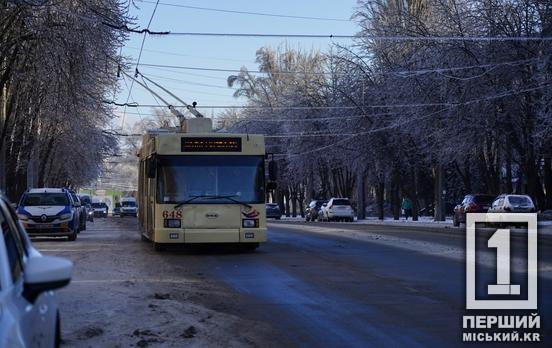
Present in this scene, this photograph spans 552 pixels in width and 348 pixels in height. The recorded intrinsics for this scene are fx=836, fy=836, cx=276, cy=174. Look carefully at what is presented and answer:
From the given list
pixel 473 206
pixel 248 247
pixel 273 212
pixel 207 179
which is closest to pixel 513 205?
pixel 473 206

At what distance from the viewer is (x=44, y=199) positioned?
29625 mm

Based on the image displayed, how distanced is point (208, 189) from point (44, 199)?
10714mm

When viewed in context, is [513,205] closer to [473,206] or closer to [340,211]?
[473,206]

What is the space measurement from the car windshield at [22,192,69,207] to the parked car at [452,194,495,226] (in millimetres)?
21037

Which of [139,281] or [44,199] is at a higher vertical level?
[44,199]

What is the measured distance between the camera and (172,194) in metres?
21.1

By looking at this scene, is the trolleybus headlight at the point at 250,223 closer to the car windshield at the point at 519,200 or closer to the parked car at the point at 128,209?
the car windshield at the point at 519,200

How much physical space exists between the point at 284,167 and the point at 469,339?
67557 mm

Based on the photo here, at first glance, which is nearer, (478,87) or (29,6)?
(29,6)

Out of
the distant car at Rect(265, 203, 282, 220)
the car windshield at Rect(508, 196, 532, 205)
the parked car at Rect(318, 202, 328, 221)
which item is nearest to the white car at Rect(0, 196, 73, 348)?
the car windshield at Rect(508, 196, 532, 205)

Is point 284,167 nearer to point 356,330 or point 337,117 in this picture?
point 337,117

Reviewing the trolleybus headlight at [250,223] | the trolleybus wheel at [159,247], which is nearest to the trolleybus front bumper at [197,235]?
the trolleybus headlight at [250,223]

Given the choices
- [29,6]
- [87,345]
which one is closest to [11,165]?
[29,6]
